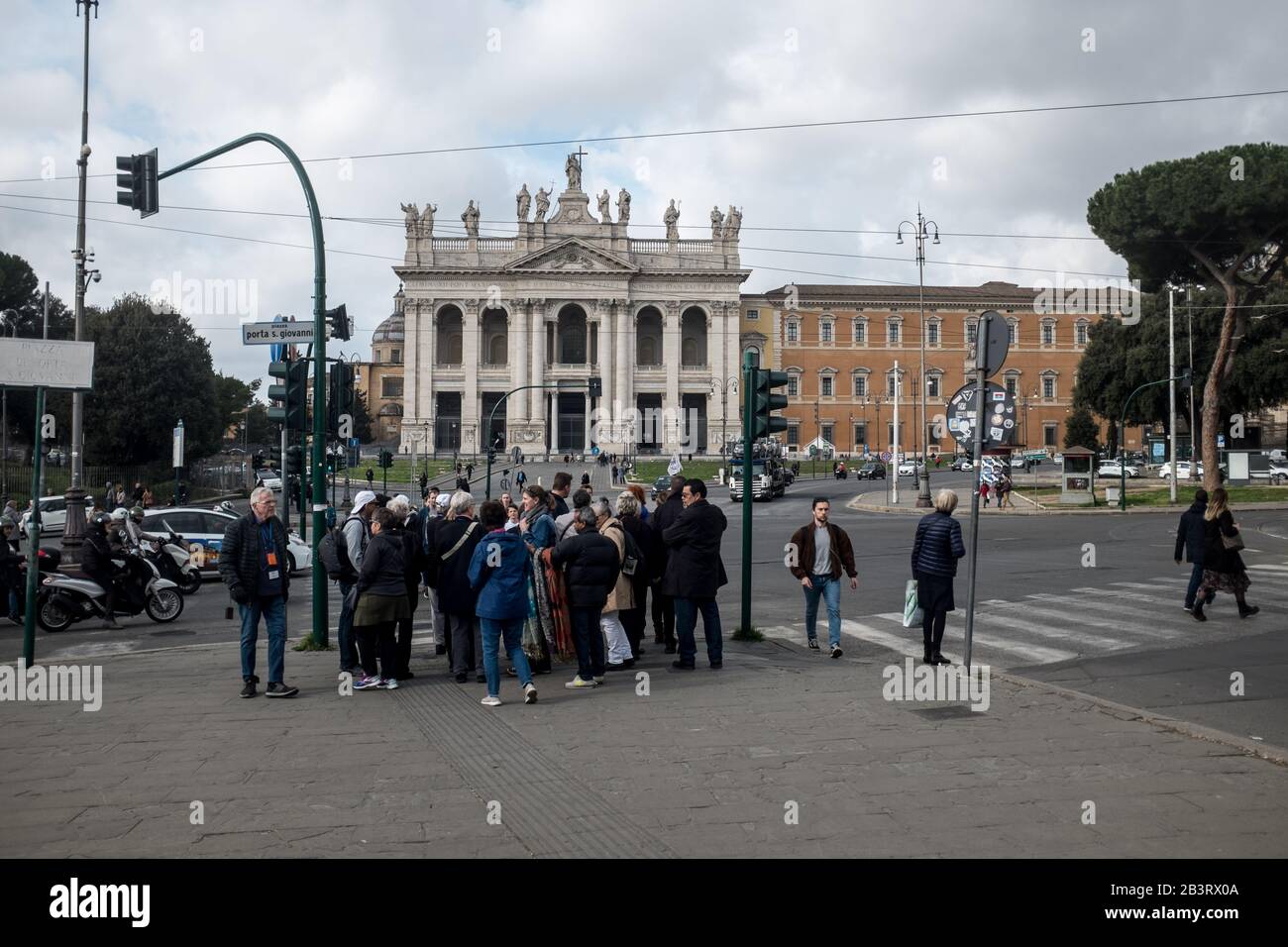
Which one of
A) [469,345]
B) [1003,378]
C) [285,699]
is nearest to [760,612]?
[285,699]

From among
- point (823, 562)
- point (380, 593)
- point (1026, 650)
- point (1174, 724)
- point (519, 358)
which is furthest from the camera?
point (519, 358)

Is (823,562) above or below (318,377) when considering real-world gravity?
below

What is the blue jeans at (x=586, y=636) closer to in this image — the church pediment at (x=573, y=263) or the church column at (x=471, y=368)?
the church column at (x=471, y=368)

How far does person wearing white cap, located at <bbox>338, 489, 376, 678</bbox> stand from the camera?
9.48 meters

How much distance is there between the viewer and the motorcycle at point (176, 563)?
16.2m

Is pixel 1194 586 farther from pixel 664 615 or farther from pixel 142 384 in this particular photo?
pixel 142 384

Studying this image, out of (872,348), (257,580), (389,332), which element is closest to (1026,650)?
(257,580)

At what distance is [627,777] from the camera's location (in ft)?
20.4

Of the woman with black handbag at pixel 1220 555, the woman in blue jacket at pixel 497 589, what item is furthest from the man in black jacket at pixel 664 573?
the woman with black handbag at pixel 1220 555

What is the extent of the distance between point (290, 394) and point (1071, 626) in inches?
355

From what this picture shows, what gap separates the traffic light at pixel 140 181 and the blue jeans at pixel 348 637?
592cm

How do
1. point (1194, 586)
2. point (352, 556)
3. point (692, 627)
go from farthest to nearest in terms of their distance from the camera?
point (1194, 586), point (692, 627), point (352, 556)
